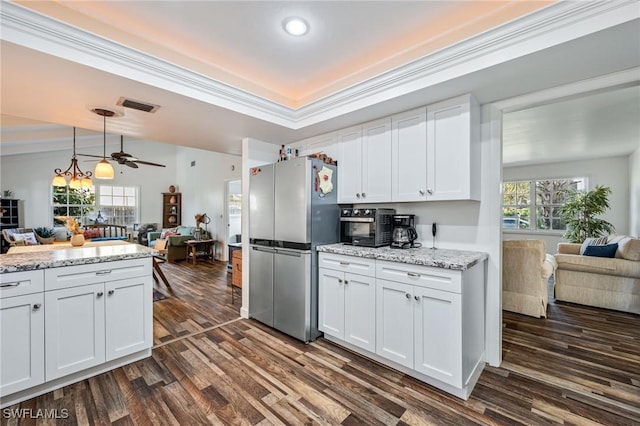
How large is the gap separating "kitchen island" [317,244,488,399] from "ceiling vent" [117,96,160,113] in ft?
6.95

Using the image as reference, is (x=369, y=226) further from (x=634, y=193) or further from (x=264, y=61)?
(x=634, y=193)

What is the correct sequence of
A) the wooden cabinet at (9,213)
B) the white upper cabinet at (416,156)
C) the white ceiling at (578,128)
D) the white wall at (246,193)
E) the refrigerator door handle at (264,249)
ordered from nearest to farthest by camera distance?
1. the white upper cabinet at (416,156)
2. the refrigerator door handle at (264,249)
3. the white ceiling at (578,128)
4. the white wall at (246,193)
5. the wooden cabinet at (9,213)

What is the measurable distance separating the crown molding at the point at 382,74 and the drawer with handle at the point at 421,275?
1404mm

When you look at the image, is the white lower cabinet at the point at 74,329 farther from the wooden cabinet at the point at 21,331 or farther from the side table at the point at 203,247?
the side table at the point at 203,247

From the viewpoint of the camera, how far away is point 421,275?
81.1 inches

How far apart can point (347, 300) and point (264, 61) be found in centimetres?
230

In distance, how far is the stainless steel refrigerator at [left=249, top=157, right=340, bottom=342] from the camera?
278 cm

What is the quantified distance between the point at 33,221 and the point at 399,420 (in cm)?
1004

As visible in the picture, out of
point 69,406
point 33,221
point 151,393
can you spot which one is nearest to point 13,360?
point 69,406

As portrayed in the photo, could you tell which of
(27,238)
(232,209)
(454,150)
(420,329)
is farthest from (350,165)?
(27,238)

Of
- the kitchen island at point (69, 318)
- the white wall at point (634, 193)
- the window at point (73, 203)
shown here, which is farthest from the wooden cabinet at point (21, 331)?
the white wall at point (634, 193)

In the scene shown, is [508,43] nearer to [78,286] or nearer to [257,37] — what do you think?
[257,37]

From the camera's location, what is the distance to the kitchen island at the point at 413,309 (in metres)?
1.92

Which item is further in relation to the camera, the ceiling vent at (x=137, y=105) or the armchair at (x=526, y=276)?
the armchair at (x=526, y=276)
